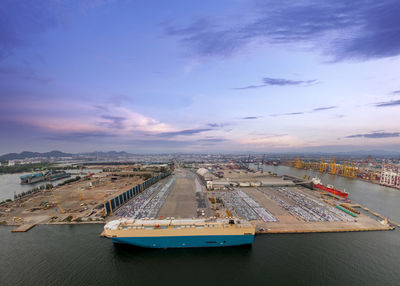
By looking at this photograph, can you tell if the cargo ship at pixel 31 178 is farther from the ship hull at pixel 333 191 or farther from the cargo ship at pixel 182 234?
the ship hull at pixel 333 191

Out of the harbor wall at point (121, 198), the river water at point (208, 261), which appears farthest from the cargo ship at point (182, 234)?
the harbor wall at point (121, 198)

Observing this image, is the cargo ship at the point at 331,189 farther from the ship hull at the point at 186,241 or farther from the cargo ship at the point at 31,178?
the cargo ship at the point at 31,178

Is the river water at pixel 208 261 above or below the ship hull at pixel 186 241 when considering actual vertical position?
below

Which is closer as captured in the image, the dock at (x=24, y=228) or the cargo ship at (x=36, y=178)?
the dock at (x=24, y=228)

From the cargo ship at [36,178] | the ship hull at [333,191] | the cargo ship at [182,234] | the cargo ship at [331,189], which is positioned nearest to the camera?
the cargo ship at [182,234]

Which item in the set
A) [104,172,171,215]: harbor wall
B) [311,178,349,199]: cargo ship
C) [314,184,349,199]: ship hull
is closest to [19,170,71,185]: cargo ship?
[104,172,171,215]: harbor wall

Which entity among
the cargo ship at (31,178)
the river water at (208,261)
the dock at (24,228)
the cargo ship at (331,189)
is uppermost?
the cargo ship at (31,178)

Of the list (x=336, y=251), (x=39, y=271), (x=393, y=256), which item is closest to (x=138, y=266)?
(x=39, y=271)

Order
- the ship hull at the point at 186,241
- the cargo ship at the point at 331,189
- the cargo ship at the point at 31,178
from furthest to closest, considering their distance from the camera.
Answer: the cargo ship at the point at 31,178
the cargo ship at the point at 331,189
the ship hull at the point at 186,241

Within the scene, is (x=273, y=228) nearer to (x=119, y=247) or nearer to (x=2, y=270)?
(x=119, y=247)

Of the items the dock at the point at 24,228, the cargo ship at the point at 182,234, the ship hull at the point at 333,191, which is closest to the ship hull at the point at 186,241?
the cargo ship at the point at 182,234
